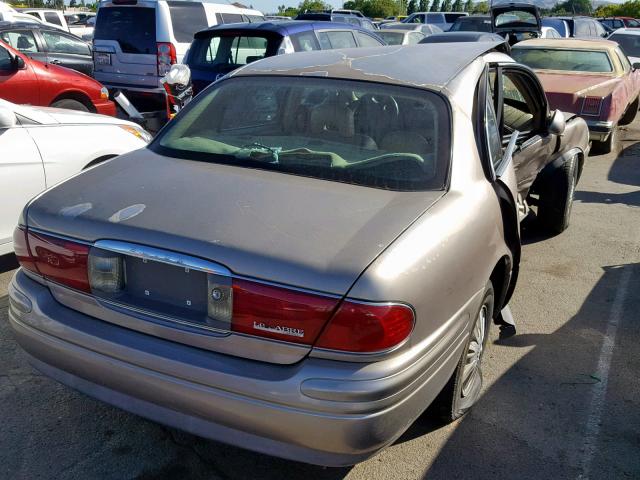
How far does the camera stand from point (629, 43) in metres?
15.9

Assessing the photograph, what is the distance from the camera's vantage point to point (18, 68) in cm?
838

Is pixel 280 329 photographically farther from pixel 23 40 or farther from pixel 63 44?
pixel 63 44

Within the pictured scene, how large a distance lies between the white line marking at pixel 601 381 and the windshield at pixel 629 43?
12.8 metres

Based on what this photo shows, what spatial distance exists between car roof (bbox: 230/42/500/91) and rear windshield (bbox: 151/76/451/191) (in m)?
0.06

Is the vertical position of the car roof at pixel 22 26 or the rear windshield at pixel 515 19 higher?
the rear windshield at pixel 515 19

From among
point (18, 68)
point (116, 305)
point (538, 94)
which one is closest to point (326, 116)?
point (116, 305)

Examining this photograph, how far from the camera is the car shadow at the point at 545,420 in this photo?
9.37 ft

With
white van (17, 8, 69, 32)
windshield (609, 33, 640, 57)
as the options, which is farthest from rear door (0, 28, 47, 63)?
windshield (609, 33, 640, 57)

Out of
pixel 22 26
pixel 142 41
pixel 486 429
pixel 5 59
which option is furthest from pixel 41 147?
pixel 22 26

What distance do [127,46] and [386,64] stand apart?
7.65 metres

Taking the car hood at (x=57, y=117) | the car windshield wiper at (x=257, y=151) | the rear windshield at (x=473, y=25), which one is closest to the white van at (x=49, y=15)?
the rear windshield at (x=473, y=25)

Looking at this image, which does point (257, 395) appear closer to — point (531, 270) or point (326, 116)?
point (326, 116)

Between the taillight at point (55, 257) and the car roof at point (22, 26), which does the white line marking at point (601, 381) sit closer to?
the taillight at point (55, 257)

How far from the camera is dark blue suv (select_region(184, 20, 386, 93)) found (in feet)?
25.4
